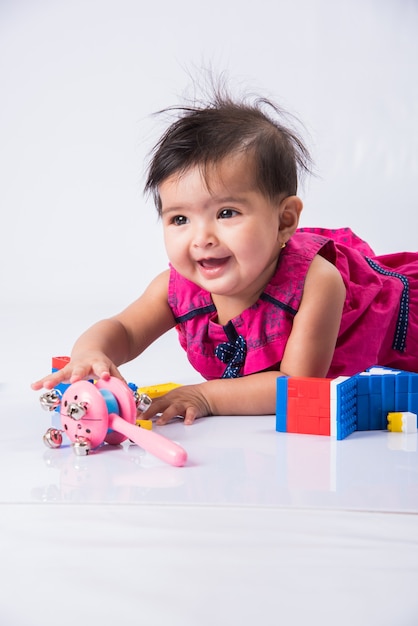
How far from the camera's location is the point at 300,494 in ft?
3.43

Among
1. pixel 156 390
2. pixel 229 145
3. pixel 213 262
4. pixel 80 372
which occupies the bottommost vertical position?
pixel 156 390

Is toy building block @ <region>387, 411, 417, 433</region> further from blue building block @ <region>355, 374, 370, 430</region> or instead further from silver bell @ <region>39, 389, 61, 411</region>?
silver bell @ <region>39, 389, 61, 411</region>

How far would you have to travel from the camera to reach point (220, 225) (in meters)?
1.44

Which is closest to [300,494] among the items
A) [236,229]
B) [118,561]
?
[118,561]

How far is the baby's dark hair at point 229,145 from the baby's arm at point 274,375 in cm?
20

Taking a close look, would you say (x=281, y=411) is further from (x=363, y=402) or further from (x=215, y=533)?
(x=215, y=533)

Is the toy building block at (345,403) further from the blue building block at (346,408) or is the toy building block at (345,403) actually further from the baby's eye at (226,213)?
the baby's eye at (226,213)

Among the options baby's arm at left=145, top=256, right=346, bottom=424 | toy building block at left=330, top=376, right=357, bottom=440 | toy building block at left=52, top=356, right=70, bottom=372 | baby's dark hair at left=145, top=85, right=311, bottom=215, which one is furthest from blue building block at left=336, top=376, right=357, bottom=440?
toy building block at left=52, top=356, right=70, bottom=372

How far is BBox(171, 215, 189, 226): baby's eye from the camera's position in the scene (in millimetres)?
1473

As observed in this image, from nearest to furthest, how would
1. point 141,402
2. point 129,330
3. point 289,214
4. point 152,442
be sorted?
point 152,442, point 141,402, point 289,214, point 129,330

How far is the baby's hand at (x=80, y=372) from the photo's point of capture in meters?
1.29

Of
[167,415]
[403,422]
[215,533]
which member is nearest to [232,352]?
[167,415]

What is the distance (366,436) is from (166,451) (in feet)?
1.13

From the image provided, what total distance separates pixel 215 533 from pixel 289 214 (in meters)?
0.73
